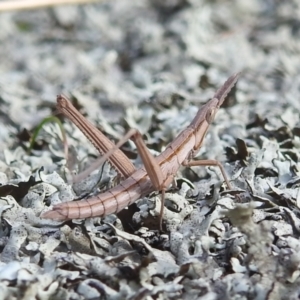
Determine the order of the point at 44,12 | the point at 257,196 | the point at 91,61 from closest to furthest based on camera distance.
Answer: the point at 257,196 < the point at 91,61 < the point at 44,12

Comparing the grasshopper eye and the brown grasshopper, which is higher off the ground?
the grasshopper eye

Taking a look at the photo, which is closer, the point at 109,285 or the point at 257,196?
the point at 109,285

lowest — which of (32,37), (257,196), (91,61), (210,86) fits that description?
(257,196)

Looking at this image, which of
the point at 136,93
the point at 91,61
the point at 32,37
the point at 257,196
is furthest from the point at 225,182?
the point at 32,37

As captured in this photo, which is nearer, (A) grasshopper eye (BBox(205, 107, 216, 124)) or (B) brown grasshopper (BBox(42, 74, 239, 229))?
(B) brown grasshopper (BBox(42, 74, 239, 229))

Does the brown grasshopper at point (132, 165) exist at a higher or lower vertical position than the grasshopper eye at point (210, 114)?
lower

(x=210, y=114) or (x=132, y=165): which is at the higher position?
(x=210, y=114)

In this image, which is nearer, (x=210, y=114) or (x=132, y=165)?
(x=132, y=165)

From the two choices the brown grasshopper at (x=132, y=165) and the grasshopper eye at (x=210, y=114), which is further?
the grasshopper eye at (x=210, y=114)

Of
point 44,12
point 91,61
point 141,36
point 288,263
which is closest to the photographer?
point 288,263

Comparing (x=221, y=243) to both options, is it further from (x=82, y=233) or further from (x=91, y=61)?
(x=91, y=61)

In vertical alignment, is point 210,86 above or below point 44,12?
below
